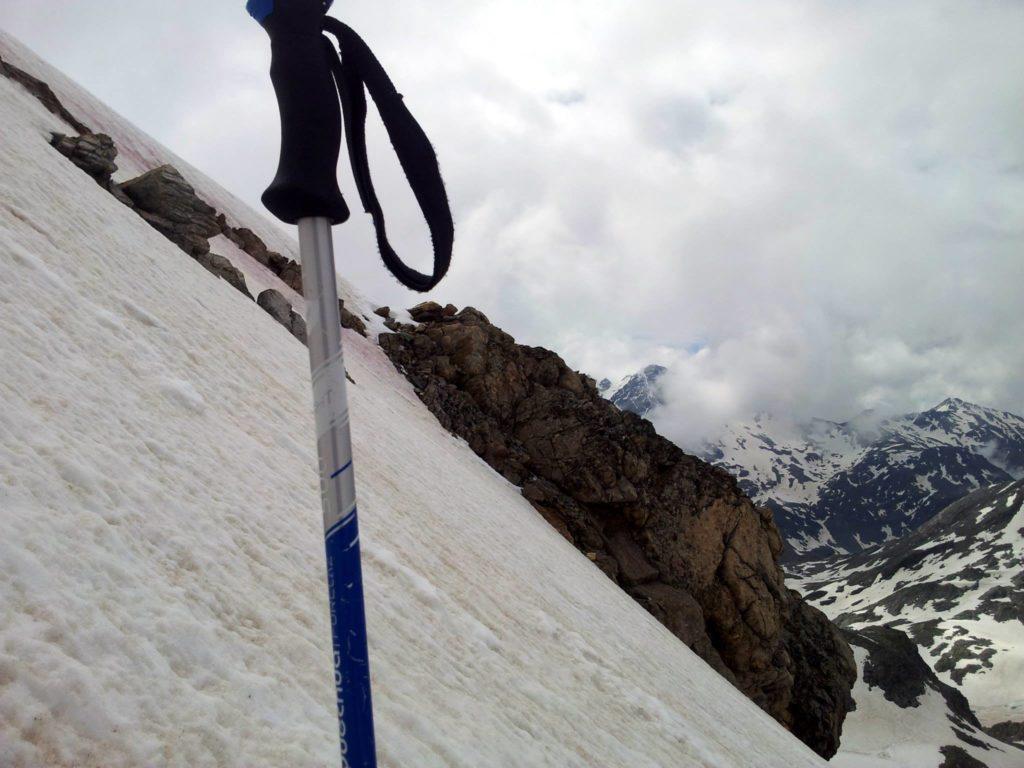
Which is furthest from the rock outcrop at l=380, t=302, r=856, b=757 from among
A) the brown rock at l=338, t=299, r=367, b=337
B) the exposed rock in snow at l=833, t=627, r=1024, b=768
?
the exposed rock in snow at l=833, t=627, r=1024, b=768

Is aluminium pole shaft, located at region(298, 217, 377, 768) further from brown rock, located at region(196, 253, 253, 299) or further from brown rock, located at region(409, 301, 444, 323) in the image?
brown rock, located at region(409, 301, 444, 323)

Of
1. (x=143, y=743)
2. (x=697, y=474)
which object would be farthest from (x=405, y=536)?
(x=697, y=474)

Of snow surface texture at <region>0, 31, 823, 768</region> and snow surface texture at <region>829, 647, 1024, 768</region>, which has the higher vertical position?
snow surface texture at <region>829, 647, 1024, 768</region>

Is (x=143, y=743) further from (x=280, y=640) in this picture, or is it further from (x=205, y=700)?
(x=280, y=640)

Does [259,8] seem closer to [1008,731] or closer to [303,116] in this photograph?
[303,116]

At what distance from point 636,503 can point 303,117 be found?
27.7 metres

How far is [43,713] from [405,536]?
22.2ft

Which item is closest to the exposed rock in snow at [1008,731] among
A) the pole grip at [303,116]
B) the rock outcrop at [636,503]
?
the rock outcrop at [636,503]

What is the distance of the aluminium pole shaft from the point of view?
2.12 m

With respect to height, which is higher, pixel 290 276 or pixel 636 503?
pixel 636 503

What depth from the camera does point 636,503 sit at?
2833 cm

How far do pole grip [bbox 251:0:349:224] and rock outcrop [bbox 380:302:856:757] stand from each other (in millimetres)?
23731

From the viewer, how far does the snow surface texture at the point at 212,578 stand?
10.4 ft

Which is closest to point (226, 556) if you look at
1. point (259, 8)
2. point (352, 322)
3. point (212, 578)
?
point (212, 578)
